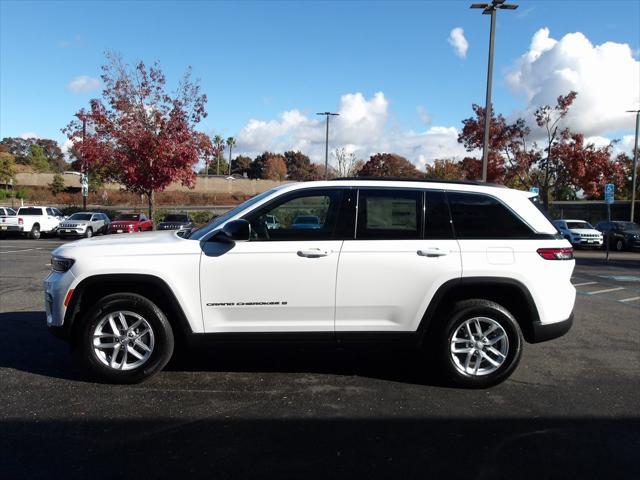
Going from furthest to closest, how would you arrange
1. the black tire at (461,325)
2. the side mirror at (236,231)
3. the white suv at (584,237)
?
the white suv at (584,237)
the black tire at (461,325)
the side mirror at (236,231)

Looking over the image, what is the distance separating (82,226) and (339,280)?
2515cm

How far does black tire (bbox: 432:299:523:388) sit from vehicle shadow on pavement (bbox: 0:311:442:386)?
282 millimetres

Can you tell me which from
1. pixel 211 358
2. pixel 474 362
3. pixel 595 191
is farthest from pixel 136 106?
pixel 595 191

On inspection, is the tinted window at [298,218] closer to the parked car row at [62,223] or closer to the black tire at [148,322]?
the black tire at [148,322]

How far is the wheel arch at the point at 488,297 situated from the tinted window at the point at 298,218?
1.11 meters

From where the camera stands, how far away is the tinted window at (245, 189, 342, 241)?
4.53m

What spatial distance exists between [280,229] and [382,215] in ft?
3.03

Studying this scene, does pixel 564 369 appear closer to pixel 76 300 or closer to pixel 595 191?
pixel 76 300

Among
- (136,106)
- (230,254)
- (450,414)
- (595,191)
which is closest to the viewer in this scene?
(450,414)

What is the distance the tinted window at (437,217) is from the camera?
4586 millimetres

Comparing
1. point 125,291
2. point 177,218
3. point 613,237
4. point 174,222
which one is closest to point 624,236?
point 613,237

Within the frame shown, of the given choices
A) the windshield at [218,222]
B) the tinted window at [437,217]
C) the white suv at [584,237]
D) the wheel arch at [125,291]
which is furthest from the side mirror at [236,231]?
the white suv at [584,237]

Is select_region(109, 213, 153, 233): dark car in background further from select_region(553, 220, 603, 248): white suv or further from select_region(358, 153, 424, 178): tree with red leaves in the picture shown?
select_region(358, 153, 424, 178): tree with red leaves

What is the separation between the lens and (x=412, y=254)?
4.49 metres
